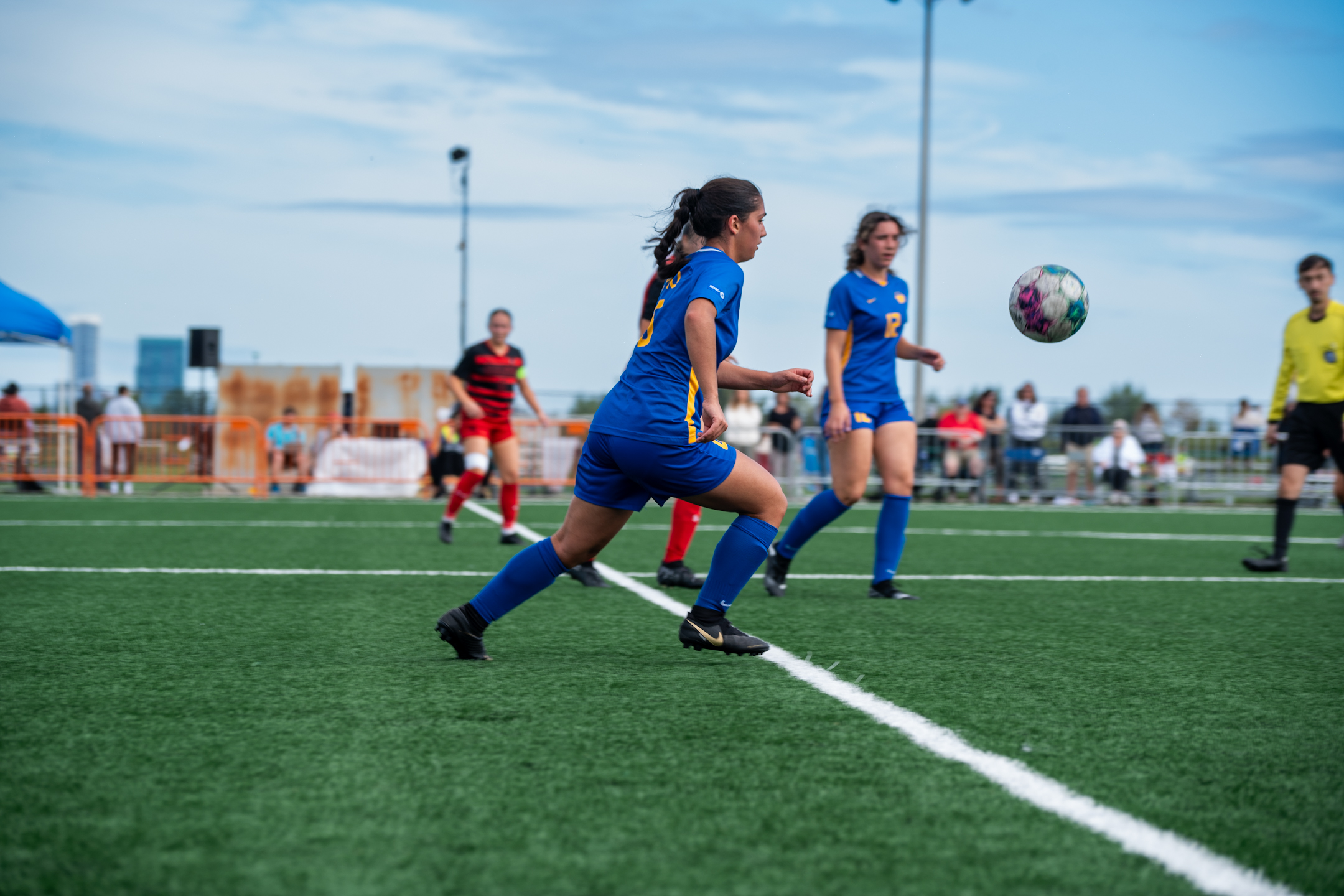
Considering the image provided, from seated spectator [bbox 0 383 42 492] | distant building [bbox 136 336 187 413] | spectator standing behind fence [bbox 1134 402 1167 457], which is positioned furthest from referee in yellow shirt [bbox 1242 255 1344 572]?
distant building [bbox 136 336 187 413]

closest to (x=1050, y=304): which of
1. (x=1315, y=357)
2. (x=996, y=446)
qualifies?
(x=1315, y=357)

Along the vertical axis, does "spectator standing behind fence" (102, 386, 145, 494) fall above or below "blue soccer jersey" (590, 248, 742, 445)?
below

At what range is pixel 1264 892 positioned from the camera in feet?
7.44

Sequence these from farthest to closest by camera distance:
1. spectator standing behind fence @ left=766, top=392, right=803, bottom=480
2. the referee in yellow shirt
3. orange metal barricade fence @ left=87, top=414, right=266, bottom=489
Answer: spectator standing behind fence @ left=766, top=392, right=803, bottom=480 < orange metal barricade fence @ left=87, top=414, right=266, bottom=489 < the referee in yellow shirt

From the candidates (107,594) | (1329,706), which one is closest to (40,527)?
(107,594)

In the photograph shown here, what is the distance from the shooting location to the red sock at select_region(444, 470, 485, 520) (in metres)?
9.88

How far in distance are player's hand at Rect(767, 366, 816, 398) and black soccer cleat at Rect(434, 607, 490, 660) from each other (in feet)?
4.64

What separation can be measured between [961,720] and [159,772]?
2254 millimetres

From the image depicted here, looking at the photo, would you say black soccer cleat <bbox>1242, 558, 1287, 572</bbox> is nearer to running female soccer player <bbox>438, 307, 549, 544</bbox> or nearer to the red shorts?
running female soccer player <bbox>438, 307, 549, 544</bbox>

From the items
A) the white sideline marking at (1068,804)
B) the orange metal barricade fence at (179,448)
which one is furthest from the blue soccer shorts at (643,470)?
the orange metal barricade fence at (179,448)

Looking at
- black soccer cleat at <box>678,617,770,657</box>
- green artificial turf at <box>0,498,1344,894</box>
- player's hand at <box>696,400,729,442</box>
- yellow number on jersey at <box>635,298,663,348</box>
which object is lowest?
green artificial turf at <box>0,498,1344,894</box>

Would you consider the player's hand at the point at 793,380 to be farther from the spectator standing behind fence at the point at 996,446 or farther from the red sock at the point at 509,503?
the spectator standing behind fence at the point at 996,446

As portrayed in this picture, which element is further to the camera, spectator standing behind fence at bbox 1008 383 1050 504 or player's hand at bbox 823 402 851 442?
spectator standing behind fence at bbox 1008 383 1050 504

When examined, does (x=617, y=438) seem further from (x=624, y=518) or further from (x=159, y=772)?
(x=159, y=772)
